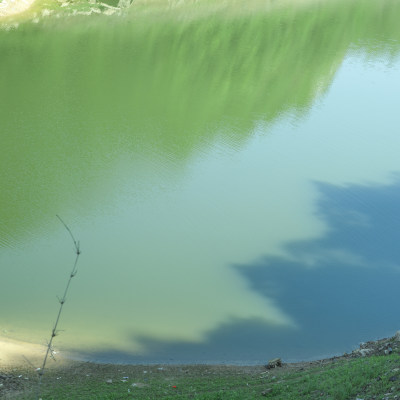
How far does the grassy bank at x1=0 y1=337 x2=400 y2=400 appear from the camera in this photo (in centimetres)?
987

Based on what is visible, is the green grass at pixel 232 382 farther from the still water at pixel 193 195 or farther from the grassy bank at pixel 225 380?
the still water at pixel 193 195

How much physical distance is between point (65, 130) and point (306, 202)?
1030cm

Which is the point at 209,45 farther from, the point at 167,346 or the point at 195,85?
the point at 167,346

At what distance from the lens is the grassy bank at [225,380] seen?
32.4 ft

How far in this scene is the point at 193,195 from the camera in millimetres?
21969

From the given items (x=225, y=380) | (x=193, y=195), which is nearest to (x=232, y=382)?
(x=225, y=380)

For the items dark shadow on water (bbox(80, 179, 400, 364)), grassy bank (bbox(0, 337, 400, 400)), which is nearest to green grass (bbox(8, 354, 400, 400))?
grassy bank (bbox(0, 337, 400, 400))

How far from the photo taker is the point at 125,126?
87.4 feet

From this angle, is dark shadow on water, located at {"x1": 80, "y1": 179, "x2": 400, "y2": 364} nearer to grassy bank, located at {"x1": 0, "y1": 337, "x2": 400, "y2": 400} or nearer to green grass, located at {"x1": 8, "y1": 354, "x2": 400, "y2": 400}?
grassy bank, located at {"x1": 0, "y1": 337, "x2": 400, "y2": 400}

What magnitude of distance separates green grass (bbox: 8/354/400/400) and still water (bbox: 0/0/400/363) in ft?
3.90

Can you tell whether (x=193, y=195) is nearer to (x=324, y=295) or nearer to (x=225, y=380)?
(x=324, y=295)

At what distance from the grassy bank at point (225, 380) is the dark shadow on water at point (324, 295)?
105 cm

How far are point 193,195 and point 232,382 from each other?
10.8 metres

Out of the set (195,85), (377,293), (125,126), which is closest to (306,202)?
(377,293)
